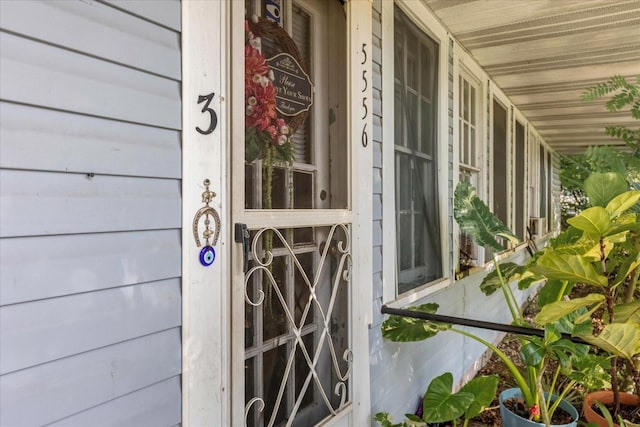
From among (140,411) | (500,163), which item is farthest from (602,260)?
(500,163)

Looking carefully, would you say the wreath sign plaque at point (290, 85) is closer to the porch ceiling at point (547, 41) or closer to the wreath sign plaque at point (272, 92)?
the wreath sign plaque at point (272, 92)

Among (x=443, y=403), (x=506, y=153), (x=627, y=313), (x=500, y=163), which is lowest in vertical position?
(x=443, y=403)

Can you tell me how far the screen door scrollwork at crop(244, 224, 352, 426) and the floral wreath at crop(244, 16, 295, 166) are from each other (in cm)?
28

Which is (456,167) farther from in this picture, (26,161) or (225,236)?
(26,161)

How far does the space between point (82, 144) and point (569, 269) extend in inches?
71.8

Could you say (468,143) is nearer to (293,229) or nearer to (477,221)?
(477,221)

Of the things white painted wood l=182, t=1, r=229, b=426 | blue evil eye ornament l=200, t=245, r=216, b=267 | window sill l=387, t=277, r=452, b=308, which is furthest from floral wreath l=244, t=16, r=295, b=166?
window sill l=387, t=277, r=452, b=308

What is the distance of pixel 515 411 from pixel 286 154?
203cm

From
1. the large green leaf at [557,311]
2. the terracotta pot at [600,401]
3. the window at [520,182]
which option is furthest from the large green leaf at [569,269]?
the window at [520,182]

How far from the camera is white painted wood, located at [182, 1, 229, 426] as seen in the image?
1.17 meters

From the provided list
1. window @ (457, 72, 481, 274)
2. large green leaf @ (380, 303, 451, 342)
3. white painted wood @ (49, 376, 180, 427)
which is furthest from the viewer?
window @ (457, 72, 481, 274)

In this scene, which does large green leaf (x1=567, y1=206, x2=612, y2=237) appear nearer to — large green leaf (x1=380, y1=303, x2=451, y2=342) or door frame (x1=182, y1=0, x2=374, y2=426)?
large green leaf (x1=380, y1=303, x2=451, y2=342)

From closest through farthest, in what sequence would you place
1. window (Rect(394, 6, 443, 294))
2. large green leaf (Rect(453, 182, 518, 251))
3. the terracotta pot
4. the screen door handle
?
the screen door handle < the terracotta pot < window (Rect(394, 6, 443, 294)) < large green leaf (Rect(453, 182, 518, 251))

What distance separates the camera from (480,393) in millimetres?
2023
